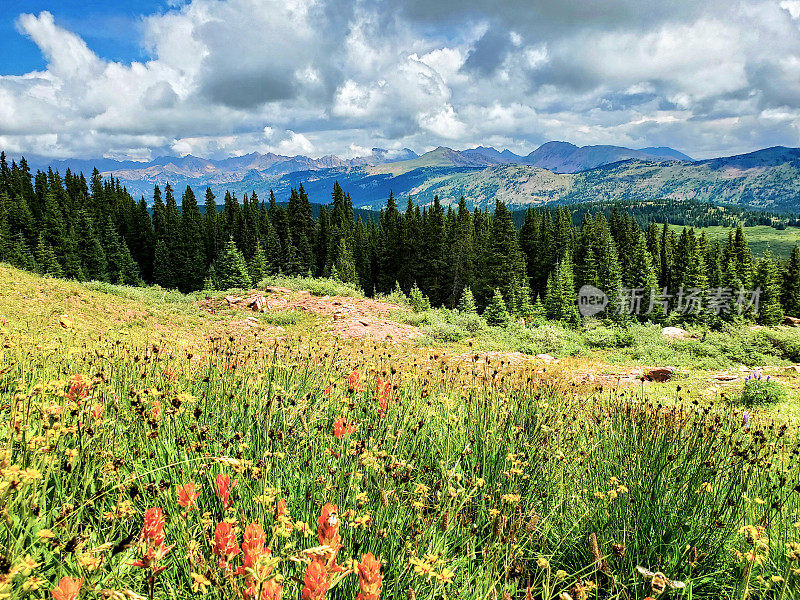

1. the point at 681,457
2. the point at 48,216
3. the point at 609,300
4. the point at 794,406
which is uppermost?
the point at 48,216

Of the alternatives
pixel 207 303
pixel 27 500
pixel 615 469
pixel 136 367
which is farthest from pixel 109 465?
pixel 207 303

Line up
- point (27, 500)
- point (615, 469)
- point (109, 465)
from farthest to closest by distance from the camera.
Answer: point (615, 469)
point (109, 465)
point (27, 500)

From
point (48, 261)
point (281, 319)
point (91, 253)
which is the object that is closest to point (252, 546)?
point (281, 319)

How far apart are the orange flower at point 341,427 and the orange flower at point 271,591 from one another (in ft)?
4.16

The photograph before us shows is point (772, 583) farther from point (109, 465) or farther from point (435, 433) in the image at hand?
point (109, 465)

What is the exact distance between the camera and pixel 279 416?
3.20 metres

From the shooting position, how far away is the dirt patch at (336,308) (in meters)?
16.0

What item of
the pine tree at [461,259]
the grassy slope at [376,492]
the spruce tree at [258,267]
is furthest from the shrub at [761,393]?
the spruce tree at [258,267]

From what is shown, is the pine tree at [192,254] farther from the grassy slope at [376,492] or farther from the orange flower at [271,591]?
the orange flower at [271,591]

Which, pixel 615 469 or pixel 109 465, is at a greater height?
pixel 109 465

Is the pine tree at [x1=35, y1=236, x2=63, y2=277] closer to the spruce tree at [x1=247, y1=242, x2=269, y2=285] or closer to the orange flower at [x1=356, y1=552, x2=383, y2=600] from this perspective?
the spruce tree at [x1=247, y1=242, x2=269, y2=285]

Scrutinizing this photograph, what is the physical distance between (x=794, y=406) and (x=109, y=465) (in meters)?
12.4

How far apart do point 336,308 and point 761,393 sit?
1540 cm

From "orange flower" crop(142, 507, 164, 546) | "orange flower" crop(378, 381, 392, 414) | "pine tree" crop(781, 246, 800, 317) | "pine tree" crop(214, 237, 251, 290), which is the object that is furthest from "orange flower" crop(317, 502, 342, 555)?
"pine tree" crop(781, 246, 800, 317)
